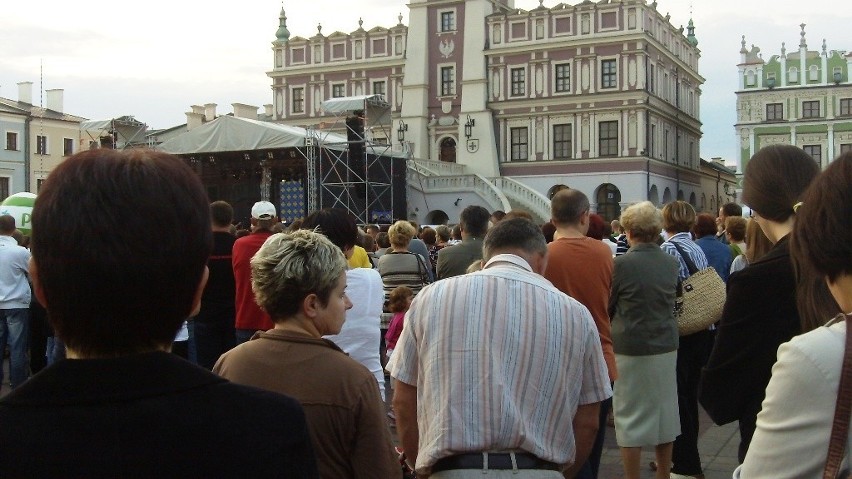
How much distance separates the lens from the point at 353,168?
3122cm

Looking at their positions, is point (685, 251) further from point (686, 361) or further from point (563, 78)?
point (563, 78)

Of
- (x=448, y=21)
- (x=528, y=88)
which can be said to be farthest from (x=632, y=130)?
(x=448, y=21)

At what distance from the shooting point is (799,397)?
5.92 feet

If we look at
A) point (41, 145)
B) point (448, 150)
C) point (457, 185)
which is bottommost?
point (457, 185)

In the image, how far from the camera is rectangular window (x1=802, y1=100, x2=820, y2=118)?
58.7 metres

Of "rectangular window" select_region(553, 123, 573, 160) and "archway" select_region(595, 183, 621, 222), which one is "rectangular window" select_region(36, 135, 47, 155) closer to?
"rectangular window" select_region(553, 123, 573, 160)

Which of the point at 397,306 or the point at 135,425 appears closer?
the point at 135,425

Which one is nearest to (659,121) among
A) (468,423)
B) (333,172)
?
(333,172)

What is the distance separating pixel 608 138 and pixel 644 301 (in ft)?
125

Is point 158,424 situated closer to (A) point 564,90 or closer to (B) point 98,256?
(B) point 98,256

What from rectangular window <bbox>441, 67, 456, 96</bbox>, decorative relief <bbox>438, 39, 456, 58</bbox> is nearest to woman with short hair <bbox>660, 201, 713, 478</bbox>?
rectangular window <bbox>441, 67, 456, 96</bbox>

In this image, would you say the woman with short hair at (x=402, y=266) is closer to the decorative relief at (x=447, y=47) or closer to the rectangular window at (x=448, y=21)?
the decorative relief at (x=447, y=47)

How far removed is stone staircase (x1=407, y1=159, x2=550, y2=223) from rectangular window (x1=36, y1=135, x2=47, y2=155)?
22.5 meters

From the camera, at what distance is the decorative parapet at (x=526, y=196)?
128ft
